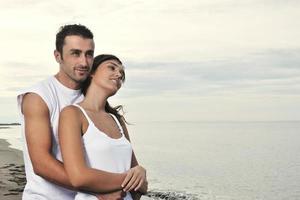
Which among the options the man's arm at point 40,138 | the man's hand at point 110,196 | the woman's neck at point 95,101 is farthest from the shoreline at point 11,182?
the man's hand at point 110,196

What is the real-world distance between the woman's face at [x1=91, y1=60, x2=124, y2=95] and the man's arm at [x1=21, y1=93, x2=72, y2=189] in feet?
1.44

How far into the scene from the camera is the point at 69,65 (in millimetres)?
3715

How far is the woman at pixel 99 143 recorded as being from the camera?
3236 millimetres

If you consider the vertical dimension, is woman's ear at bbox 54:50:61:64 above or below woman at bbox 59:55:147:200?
above

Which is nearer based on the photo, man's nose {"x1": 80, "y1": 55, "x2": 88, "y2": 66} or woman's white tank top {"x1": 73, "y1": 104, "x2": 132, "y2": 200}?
woman's white tank top {"x1": 73, "y1": 104, "x2": 132, "y2": 200}

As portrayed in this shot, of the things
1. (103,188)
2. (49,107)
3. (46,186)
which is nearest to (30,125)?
(49,107)

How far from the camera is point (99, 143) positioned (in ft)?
10.8

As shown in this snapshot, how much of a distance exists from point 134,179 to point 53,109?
802 millimetres

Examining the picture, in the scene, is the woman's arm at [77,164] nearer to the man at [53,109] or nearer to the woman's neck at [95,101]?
the man at [53,109]

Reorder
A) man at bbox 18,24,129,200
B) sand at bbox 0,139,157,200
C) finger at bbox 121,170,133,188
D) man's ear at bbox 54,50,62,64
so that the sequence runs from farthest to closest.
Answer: sand at bbox 0,139,157,200, man's ear at bbox 54,50,62,64, man at bbox 18,24,129,200, finger at bbox 121,170,133,188

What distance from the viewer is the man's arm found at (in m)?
3.43

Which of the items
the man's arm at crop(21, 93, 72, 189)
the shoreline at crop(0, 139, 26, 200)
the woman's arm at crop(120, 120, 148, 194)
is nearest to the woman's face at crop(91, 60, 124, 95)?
the man's arm at crop(21, 93, 72, 189)

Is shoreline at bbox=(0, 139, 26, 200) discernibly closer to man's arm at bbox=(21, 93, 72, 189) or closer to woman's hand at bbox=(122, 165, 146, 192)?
man's arm at bbox=(21, 93, 72, 189)

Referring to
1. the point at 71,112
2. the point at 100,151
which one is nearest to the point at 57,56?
the point at 71,112
